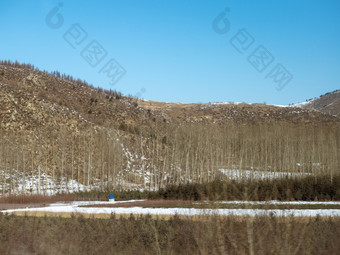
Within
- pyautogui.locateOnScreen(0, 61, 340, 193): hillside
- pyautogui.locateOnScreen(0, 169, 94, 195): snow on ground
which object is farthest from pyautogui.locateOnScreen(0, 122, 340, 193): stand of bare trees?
pyautogui.locateOnScreen(0, 169, 94, 195): snow on ground

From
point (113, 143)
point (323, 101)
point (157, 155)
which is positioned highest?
point (323, 101)

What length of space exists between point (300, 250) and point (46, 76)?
8894cm

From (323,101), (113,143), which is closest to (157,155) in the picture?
(113,143)

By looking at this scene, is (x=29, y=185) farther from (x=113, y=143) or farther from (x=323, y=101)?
(x=323, y=101)

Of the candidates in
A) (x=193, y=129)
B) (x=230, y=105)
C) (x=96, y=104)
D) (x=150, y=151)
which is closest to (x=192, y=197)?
(x=193, y=129)

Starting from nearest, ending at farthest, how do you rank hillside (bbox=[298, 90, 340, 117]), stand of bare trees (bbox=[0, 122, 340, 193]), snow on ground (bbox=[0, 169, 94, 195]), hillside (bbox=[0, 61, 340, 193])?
snow on ground (bbox=[0, 169, 94, 195]) < hillside (bbox=[0, 61, 340, 193]) < stand of bare trees (bbox=[0, 122, 340, 193]) < hillside (bbox=[298, 90, 340, 117])

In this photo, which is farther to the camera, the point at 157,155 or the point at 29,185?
the point at 157,155

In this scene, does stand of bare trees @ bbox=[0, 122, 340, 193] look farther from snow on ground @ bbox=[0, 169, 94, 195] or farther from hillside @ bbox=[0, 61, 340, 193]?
snow on ground @ bbox=[0, 169, 94, 195]

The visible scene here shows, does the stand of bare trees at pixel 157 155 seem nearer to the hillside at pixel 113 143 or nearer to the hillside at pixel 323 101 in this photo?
Answer: the hillside at pixel 113 143

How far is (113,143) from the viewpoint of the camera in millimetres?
53906

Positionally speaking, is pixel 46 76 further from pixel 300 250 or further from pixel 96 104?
pixel 300 250

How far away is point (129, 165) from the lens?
66375 mm

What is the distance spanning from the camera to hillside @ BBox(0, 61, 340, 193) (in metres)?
51.4

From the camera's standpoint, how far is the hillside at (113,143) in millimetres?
51406
